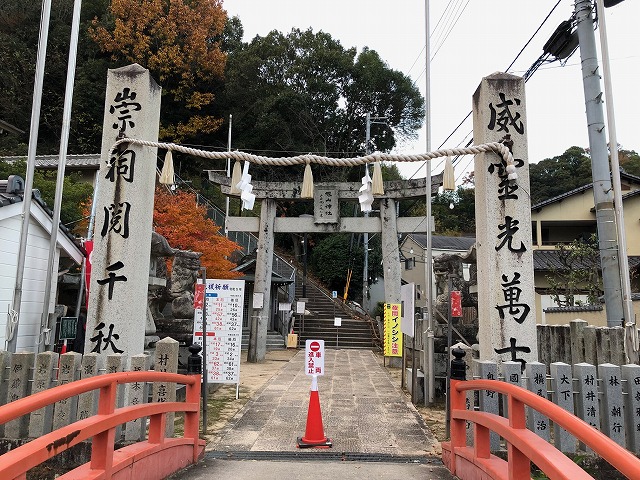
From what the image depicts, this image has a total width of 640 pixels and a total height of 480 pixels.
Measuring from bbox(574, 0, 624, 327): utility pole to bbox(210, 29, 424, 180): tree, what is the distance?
22.2 meters

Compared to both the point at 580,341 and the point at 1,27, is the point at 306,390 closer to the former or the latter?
the point at 580,341

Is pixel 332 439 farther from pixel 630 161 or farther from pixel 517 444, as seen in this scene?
pixel 630 161

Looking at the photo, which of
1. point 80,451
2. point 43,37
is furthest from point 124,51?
point 80,451

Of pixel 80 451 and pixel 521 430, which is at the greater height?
pixel 521 430

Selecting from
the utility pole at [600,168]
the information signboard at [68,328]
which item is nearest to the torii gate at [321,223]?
the information signboard at [68,328]

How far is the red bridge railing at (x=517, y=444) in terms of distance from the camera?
2.09m

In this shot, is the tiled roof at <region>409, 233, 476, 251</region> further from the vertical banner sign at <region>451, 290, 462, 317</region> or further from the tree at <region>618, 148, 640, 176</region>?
the vertical banner sign at <region>451, 290, 462, 317</region>

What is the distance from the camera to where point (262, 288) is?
1647 centimetres

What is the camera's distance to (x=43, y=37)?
778 centimetres

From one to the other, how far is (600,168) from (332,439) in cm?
594

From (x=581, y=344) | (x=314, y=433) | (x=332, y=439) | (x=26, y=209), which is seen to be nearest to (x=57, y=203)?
(x=26, y=209)

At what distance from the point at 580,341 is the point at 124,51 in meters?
29.0

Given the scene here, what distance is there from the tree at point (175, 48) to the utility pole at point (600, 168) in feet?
83.8

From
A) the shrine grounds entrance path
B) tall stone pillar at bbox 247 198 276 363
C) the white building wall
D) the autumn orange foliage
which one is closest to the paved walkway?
the shrine grounds entrance path
